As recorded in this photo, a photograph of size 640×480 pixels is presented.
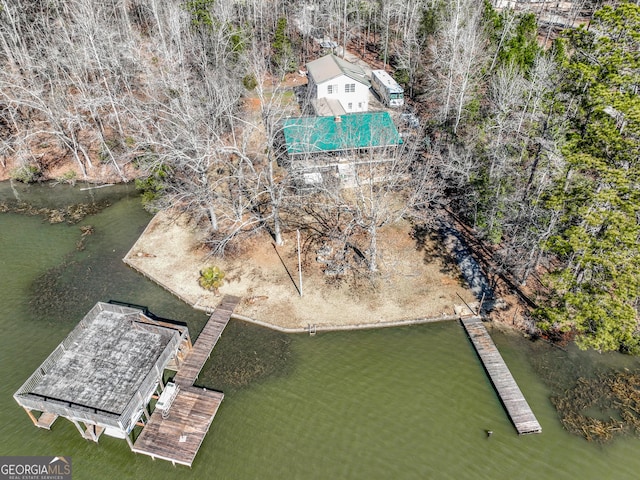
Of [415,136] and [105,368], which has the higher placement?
[415,136]

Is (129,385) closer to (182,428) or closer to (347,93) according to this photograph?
(182,428)

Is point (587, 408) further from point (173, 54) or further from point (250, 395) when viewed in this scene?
point (173, 54)

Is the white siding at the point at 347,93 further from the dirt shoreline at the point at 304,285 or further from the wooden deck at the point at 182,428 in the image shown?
the wooden deck at the point at 182,428

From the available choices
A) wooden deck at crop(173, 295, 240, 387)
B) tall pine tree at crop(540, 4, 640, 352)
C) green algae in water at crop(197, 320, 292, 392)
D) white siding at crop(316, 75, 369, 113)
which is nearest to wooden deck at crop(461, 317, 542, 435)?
tall pine tree at crop(540, 4, 640, 352)

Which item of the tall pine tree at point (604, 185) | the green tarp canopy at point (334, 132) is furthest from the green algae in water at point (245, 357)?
the green tarp canopy at point (334, 132)

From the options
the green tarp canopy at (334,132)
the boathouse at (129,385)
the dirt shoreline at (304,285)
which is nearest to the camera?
the boathouse at (129,385)

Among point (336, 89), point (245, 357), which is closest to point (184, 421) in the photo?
point (245, 357)

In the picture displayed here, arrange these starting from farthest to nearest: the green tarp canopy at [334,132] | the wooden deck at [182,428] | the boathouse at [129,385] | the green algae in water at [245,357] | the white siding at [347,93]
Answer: the white siding at [347,93] → the green tarp canopy at [334,132] → the green algae in water at [245,357] → the boathouse at [129,385] → the wooden deck at [182,428]
